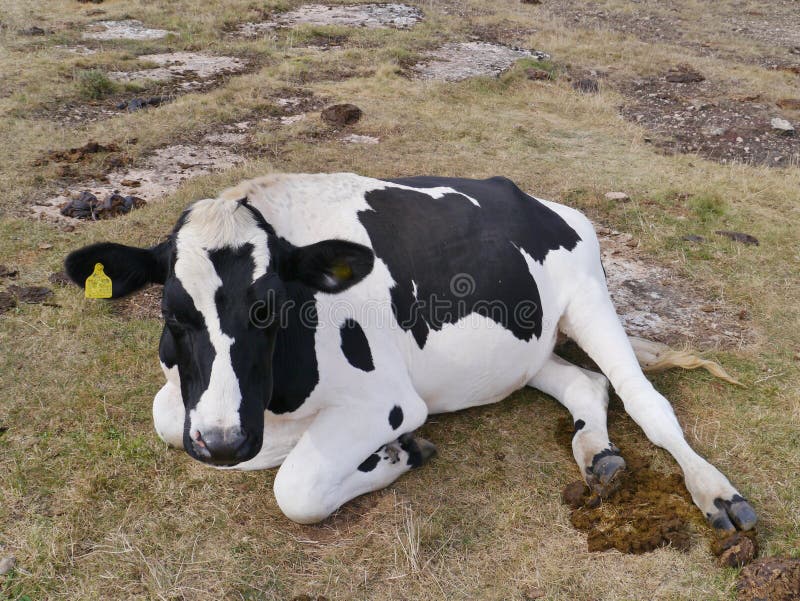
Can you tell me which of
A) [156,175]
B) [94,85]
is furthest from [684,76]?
[94,85]

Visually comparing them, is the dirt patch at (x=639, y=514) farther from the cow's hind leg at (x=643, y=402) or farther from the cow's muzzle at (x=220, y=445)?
the cow's muzzle at (x=220, y=445)

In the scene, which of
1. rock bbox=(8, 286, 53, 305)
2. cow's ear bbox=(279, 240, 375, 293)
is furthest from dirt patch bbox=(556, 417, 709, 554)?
rock bbox=(8, 286, 53, 305)

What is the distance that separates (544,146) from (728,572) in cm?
727

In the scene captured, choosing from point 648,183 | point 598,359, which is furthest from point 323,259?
point 648,183

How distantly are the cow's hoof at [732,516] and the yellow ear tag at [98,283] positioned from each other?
325 cm

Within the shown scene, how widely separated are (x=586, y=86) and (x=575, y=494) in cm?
1025

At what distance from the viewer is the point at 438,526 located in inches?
145

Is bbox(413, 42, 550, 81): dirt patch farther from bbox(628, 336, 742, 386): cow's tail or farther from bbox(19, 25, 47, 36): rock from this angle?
bbox(628, 336, 742, 386): cow's tail

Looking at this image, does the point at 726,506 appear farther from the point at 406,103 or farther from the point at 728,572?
the point at 406,103

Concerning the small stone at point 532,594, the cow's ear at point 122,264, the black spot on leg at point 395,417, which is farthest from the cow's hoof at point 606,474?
the cow's ear at point 122,264

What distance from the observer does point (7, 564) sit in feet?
11.0

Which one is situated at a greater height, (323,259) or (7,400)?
(323,259)

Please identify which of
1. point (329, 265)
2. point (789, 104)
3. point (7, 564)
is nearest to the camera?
point (7, 564)

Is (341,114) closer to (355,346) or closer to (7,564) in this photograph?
(355,346)
